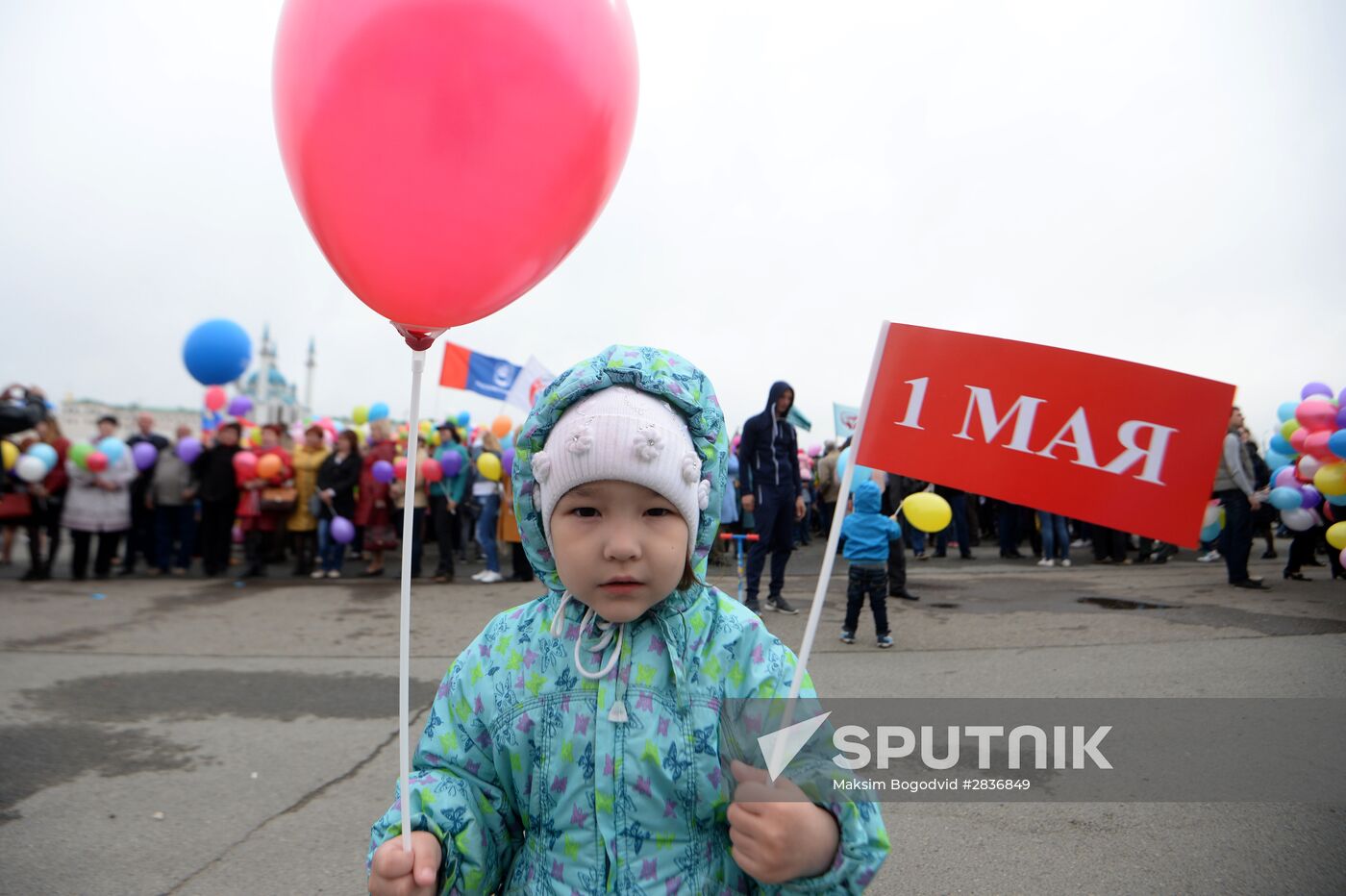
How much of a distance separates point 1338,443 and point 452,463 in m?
7.71

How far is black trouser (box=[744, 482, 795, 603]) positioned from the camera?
692cm

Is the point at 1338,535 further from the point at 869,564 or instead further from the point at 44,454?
the point at 44,454

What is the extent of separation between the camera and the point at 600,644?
143 cm

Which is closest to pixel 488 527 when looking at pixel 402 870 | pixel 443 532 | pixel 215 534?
pixel 443 532

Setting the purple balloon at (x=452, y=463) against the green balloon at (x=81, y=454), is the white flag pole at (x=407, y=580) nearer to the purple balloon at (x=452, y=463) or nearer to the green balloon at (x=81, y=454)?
the purple balloon at (x=452, y=463)

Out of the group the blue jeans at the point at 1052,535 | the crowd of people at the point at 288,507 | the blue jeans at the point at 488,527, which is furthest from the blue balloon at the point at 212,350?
the blue jeans at the point at 1052,535

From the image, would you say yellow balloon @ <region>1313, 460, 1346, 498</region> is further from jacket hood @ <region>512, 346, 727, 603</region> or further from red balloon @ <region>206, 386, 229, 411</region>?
red balloon @ <region>206, 386, 229, 411</region>

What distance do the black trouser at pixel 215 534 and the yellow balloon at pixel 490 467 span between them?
2.89m

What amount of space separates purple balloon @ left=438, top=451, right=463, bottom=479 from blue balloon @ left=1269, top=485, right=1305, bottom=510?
7.75 meters

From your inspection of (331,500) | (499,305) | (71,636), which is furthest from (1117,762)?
(331,500)

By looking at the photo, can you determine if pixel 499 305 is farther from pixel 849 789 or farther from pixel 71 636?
pixel 71 636

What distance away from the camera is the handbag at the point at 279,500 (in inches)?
367

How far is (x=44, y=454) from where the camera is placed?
8.62 meters

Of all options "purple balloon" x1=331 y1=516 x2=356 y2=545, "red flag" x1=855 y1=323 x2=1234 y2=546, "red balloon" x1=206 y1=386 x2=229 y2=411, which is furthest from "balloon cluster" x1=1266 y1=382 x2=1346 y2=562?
"red balloon" x1=206 y1=386 x2=229 y2=411
